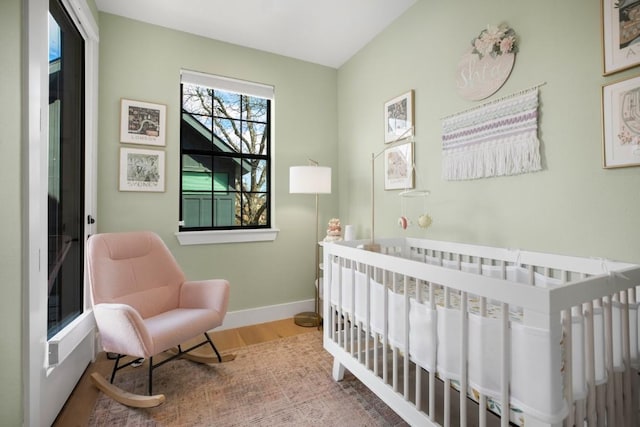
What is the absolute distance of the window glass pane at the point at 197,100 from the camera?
2646 mm

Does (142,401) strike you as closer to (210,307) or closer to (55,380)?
(55,380)

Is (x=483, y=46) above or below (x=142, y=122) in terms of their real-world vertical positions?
above

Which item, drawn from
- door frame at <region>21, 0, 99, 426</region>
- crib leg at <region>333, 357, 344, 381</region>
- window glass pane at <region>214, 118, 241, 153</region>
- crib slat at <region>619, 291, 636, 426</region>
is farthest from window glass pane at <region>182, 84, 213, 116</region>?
crib slat at <region>619, 291, 636, 426</region>

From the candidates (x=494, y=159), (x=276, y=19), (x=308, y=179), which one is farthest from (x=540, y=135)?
(x=276, y=19)

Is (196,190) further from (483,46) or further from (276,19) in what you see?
(483,46)

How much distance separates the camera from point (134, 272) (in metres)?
2.00

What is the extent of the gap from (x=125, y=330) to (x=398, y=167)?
6.86 feet

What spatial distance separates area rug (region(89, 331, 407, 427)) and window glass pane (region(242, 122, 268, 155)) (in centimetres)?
182

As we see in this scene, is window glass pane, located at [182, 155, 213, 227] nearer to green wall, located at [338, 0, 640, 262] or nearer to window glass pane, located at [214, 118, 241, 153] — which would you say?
window glass pane, located at [214, 118, 241, 153]

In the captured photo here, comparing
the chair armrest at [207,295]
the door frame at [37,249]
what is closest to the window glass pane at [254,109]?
the door frame at [37,249]

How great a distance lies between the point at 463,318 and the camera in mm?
1001

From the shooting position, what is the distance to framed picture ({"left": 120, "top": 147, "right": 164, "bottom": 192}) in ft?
7.53

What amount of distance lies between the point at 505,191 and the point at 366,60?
1.82 m

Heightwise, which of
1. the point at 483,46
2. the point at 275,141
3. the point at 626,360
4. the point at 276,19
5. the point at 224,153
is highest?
the point at 276,19
